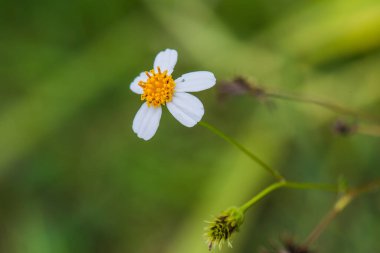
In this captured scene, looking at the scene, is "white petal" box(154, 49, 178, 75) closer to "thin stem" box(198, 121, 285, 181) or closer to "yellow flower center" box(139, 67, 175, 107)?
"yellow flower center" box(139, 67, 175, 107)

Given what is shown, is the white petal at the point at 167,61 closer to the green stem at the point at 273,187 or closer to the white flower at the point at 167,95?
the white flower at the point at 167,95

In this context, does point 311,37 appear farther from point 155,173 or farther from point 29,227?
point 29,227

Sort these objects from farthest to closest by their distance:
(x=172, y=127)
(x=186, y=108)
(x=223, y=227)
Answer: (x=172, y=127) < (x=186, y=108) < (x=223, y=227)

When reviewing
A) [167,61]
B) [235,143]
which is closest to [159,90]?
[167,61]

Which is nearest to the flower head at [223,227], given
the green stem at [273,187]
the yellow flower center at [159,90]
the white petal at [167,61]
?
the green stem at [273,187]

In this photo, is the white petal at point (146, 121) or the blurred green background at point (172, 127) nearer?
the white petal at point (146, 121)

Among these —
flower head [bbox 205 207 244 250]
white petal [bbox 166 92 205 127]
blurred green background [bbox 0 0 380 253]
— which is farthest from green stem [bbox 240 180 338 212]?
blurred green background [bbox 0 0 380 253]

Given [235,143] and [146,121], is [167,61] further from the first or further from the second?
[235,143]
